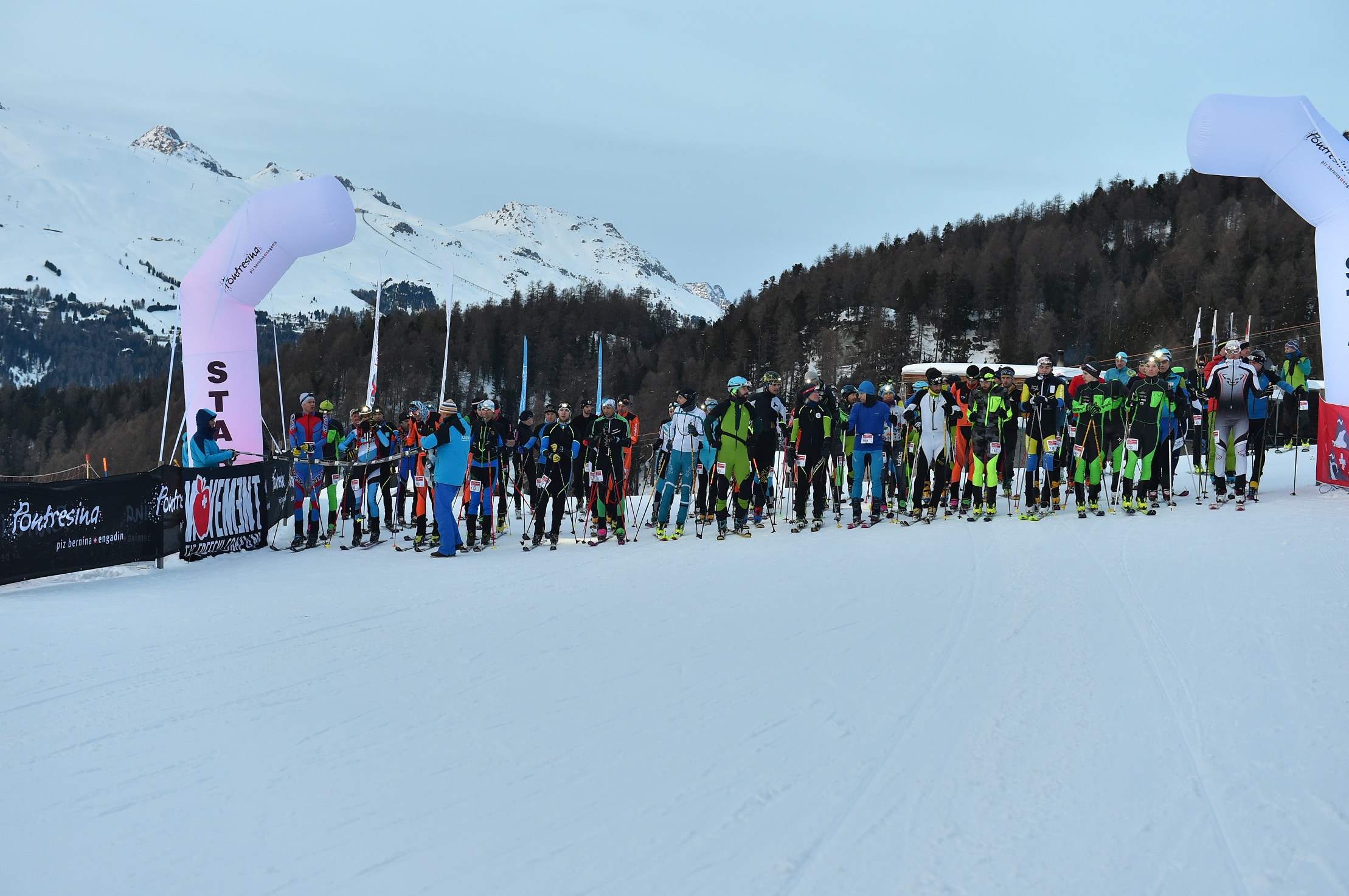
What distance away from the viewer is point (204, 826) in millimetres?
3518

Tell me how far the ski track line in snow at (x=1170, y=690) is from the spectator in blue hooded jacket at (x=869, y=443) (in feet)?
10.6

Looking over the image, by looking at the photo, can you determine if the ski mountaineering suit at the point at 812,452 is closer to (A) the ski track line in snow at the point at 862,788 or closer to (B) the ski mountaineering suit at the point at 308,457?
(A) the ski track line in snow at the point at 862,788

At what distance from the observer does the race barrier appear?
8.59m

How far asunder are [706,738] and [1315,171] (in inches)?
442

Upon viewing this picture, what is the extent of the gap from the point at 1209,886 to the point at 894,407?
9349mm

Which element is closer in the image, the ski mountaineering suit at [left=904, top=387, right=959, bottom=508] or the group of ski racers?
the group of ski racers

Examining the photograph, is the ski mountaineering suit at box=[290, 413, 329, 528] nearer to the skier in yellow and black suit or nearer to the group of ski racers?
the group of ski racers

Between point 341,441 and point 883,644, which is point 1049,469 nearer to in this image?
point 883,644

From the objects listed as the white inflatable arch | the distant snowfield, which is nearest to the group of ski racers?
the white inflatable arch

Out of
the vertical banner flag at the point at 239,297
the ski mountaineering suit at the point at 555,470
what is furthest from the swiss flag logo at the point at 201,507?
the ski mountaineering suit at the point at 555,470

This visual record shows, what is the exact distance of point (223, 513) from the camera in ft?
36.3

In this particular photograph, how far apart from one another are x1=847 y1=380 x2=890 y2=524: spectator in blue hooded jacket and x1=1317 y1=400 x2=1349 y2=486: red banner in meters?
5.36

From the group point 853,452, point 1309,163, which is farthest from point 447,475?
point 1309,163

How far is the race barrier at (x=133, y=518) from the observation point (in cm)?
859
